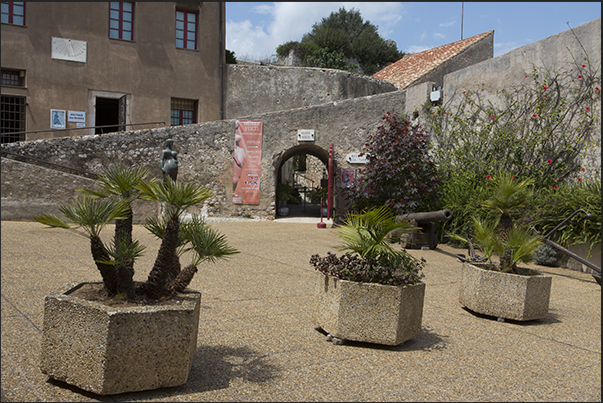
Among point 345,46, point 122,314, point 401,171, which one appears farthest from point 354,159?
point 345,46

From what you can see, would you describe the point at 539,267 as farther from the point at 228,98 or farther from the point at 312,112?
the point at 228,98

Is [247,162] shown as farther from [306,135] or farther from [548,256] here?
[548,256]

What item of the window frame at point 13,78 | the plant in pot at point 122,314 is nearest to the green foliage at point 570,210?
the plant in pot at point 122,314

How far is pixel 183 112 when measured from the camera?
19094mm

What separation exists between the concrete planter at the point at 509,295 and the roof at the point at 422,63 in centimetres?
1752

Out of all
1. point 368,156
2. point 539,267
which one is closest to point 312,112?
point 368,156

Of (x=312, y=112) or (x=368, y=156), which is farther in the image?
(x=312, y=112)

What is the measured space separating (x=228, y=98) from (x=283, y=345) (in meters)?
16.5

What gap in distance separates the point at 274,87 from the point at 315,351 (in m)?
16.5

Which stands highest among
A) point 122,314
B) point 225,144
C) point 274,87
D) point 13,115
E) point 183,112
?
point 274,87

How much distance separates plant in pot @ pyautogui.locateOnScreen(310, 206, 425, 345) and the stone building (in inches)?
551

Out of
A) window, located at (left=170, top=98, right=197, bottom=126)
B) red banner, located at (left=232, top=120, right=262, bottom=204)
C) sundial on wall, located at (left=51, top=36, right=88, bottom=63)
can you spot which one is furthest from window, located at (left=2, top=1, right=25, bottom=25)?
red banner, located at (left=232, top=120, right=262, bottom=204)

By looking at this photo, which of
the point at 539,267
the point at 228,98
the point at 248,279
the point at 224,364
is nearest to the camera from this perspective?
the point at 224,364

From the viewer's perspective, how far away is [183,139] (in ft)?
47.5
